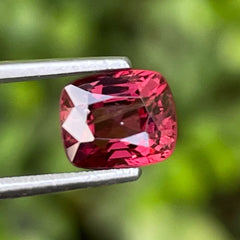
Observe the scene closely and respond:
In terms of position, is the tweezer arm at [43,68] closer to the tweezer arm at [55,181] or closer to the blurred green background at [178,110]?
the tweezer arm at [55,181]

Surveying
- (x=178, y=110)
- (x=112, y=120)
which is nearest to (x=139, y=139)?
(x=112, y=120)

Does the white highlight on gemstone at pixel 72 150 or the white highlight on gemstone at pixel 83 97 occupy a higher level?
the white highlight on gemstone at pixel 83 97

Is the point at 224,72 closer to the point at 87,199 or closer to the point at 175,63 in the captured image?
the point at 175,63

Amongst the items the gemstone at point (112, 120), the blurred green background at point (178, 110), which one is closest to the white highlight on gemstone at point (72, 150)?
the gemstone at point (112, 120)

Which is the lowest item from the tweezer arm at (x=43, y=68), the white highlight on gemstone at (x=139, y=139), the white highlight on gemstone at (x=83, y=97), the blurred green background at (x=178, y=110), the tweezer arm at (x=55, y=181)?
the blurred green background at (x=178, y=110)

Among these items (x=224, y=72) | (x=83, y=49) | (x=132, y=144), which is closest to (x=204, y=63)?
(x=224, y=72)

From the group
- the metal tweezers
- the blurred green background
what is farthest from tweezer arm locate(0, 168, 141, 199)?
the blurred green background
